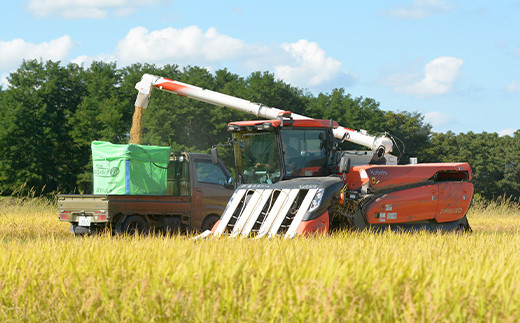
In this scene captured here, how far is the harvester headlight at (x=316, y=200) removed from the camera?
10367 mm

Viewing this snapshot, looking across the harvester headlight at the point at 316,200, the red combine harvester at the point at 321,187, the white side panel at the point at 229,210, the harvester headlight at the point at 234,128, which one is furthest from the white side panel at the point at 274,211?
the harvester headlight at the point at 234,128

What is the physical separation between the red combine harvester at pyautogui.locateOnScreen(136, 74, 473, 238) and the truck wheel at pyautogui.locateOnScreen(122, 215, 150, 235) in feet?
6.82

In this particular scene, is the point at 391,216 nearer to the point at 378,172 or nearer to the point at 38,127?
the point at 378,172

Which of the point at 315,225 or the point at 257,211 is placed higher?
the point at 257,211

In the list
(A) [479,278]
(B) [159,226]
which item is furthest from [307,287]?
(B) [159,226]

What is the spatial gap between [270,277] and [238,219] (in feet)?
19.9

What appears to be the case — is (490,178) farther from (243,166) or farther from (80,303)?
(80,303)

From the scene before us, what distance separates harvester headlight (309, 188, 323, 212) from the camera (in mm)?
10367

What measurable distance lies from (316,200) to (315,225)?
440mm

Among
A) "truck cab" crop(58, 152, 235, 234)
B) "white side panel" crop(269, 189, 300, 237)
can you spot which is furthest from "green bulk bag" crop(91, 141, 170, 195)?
"white side panel" crop(269, 189, 300, 237)

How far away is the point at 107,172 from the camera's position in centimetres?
1320

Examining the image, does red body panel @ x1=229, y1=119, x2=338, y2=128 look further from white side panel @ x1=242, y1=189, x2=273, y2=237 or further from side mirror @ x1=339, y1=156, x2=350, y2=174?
white side panel @ x1=242, y1=189, x2=273, y2=237

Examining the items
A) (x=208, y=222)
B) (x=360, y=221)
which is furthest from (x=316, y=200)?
(x=208, y=222)

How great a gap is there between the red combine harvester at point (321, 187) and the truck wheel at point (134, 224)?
208 cm
